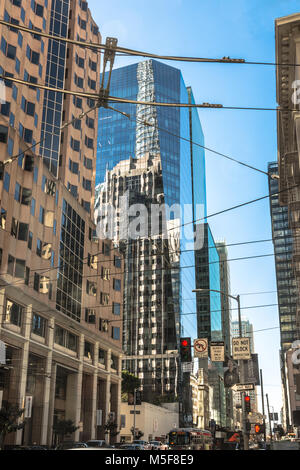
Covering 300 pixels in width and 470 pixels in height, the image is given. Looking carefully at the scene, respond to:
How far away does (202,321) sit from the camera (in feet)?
630

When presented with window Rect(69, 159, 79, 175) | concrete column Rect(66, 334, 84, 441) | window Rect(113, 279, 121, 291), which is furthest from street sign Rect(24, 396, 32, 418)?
window Rect(69, 159, 79, 175)

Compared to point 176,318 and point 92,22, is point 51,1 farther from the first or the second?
point 176,318

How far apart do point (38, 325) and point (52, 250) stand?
872 centimetres

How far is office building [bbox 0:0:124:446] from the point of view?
153 ft

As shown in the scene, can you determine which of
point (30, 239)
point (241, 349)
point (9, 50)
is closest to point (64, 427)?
point (30, 239)

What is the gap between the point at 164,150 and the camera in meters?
163

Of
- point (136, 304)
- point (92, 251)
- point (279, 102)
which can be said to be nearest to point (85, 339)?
point (92, 251)

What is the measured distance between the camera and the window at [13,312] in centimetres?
4431

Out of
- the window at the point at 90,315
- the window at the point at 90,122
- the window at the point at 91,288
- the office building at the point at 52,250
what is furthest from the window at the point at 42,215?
the window at the point at 90,122

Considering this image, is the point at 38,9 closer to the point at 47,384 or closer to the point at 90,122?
the point at 90,122

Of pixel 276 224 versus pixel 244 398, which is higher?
pixel 276 224

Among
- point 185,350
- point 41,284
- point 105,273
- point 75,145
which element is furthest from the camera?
point 105,273

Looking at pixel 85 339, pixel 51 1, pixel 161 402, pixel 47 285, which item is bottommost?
pixel 161 402

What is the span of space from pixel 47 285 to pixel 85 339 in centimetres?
1460
